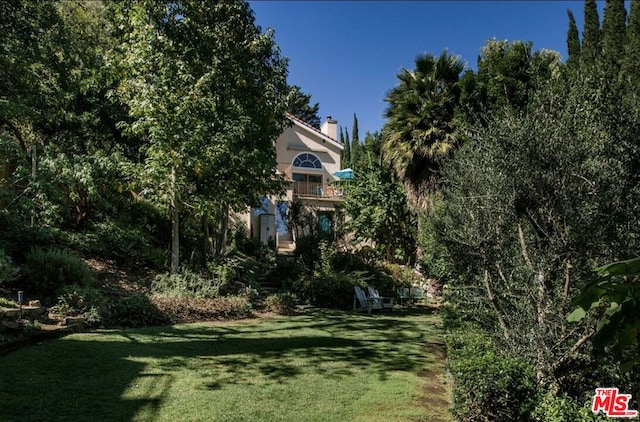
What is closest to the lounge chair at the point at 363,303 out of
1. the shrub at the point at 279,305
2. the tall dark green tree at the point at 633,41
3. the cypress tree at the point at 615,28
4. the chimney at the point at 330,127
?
the shrub at the point at 279,305

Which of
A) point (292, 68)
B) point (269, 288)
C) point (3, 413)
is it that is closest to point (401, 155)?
point (292, 68)

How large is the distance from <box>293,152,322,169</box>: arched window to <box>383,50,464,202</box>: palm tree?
424 inches

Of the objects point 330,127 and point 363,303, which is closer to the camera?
point 363,303

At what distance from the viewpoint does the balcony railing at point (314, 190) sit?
86.2ft

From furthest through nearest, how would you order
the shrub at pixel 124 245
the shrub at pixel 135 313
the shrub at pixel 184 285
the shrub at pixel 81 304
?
the shrub at pixel 124 245 → the shrub at pixel 184 285 → the shrub at pixel 135 313 → the shrub at pixel 81 304

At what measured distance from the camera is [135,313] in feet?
31.9

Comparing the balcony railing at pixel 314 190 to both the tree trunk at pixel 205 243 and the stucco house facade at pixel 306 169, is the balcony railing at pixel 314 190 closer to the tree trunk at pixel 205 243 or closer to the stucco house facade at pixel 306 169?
the stucco house facade at pixel 306 169

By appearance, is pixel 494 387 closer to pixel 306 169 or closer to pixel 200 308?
pixel 200 308

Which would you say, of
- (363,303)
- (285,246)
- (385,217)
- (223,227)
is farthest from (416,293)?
(285,246)

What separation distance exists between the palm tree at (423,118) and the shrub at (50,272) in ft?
39.0

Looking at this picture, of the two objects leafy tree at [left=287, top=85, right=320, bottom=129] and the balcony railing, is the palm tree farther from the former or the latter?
leafy tree at [left=287, top=85, right=320, bottom=129]

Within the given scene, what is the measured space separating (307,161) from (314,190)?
8.53ft

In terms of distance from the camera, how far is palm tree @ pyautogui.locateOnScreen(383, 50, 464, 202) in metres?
16.8

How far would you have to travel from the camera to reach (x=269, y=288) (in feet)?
50.8
